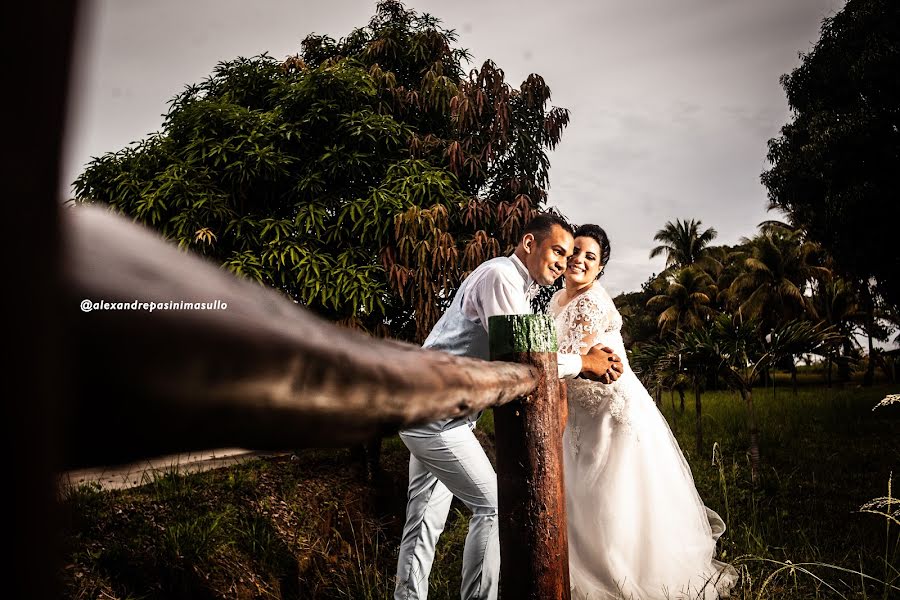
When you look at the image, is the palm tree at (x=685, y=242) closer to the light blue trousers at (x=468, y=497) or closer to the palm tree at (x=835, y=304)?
the palm tree at (x=835, y=304)

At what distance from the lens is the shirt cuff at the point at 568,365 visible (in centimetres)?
254

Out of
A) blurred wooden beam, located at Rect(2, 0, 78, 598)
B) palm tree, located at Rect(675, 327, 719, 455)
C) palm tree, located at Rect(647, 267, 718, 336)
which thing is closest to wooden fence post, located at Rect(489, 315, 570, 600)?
blurred wooden beam, located at Rect(2, 0, 78, 598)

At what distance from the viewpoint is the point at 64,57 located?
215mm

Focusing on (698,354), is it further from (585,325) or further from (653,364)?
(585,325)

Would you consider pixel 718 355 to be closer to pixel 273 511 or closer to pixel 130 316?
pixel 273 511

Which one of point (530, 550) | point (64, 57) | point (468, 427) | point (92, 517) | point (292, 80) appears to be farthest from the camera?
point (292, 80)

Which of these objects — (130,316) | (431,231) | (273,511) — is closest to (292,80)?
(431,231)

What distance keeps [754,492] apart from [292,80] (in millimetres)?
7476

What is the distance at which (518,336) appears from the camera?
1.78 meters

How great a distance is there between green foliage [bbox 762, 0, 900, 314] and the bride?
9614 millimetres

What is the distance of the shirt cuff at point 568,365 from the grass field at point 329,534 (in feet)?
5.30

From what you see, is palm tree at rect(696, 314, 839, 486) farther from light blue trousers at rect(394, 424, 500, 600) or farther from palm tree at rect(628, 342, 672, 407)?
light blue trousers at rect(394, 424, 500, 600)

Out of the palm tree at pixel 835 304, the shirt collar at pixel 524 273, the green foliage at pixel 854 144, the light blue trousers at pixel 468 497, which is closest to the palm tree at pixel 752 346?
the shirt collar at pixel 524 273

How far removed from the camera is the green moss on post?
5.82ft
